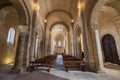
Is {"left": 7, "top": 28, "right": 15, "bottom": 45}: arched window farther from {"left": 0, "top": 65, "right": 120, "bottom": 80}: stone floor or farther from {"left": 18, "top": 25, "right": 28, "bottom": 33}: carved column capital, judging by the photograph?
{"left": 0, "top": 65, "right": 120, "bottom": 80}: stone floor

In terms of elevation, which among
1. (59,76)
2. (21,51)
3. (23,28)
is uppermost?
(23,28)

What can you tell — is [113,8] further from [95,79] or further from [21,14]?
[21,14]

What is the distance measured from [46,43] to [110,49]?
9459 mm

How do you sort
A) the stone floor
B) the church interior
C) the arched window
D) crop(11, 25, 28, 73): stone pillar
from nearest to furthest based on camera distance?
the stone floor, the church interior, crop(11, 25, 28, 73): stone pillar, the arched window

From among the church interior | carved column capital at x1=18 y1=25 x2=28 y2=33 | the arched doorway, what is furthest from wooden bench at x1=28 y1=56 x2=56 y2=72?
the arched doorway

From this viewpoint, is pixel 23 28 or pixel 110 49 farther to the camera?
pixel 110 49

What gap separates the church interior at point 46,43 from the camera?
5.22 m

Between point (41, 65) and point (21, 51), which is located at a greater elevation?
point (21, 51)

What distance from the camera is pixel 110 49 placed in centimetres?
1029

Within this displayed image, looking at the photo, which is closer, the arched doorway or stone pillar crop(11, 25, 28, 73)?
stone pillar crop(11, 25, 28, 73)

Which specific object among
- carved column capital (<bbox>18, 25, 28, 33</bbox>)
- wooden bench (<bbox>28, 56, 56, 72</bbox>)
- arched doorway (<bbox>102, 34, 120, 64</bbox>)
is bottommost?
wooden bench (<bbox>28, 56, 56, 72</bbox>)

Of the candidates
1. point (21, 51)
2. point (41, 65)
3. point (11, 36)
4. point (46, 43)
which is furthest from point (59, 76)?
point (46, 43)

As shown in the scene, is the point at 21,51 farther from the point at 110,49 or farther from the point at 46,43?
the point at 110,49

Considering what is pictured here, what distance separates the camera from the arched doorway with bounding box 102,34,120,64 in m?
9.55
